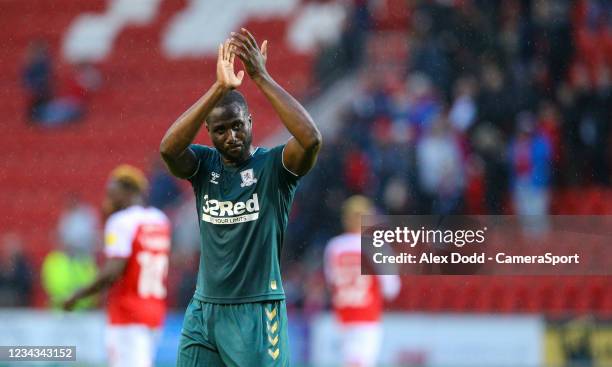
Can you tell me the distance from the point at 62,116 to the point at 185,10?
10.5 ft

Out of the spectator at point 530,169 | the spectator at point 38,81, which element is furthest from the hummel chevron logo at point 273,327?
the spectator at point 38,81

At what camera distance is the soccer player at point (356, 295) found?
9.64 metres

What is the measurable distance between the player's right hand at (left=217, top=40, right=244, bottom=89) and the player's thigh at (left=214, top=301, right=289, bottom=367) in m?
0.90

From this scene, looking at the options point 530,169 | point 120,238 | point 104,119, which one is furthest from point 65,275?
point 104,119

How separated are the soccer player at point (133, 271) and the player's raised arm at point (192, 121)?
2.79m

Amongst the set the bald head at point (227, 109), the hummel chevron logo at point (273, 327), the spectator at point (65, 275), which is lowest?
the hummel chevron logo at point (273, 327)

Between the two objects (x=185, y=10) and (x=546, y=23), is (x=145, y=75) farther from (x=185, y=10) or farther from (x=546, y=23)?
(x=546, y=23)

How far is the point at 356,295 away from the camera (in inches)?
381

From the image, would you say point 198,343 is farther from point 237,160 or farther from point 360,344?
point 360,344

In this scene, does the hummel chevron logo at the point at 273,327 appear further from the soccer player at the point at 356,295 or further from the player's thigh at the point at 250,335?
the soccer player at the point at 356,295

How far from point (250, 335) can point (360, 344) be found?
211 inches

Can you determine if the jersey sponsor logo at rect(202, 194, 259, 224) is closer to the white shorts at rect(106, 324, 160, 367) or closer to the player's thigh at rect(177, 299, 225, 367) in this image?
the player's thigh at rect(177, 299, 225, 367)

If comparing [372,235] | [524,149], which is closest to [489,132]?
[524,149]

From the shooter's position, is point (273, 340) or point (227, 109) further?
point (273, 340)
